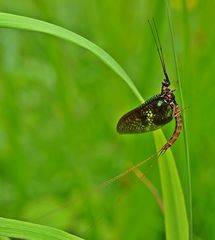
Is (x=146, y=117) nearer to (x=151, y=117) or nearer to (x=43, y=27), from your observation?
(x=151, y=117)

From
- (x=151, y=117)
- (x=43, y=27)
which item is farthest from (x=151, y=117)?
(x=43, y=27)

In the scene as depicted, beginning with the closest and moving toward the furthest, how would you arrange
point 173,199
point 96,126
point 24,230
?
point 24,230 → point 173,199 → point 96,126

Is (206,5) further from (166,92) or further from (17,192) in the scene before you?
(17,192)

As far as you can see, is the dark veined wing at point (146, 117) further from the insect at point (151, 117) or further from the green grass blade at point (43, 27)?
the green grass blade at point (43, 27)

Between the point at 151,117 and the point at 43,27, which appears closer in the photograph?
the point at 43,27

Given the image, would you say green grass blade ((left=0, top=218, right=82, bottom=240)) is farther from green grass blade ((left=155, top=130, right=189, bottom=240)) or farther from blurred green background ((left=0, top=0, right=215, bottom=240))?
blurred green background ((left=0, top=0, right=215, bottom=240))

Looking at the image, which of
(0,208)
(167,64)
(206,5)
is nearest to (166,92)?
(206,5)
